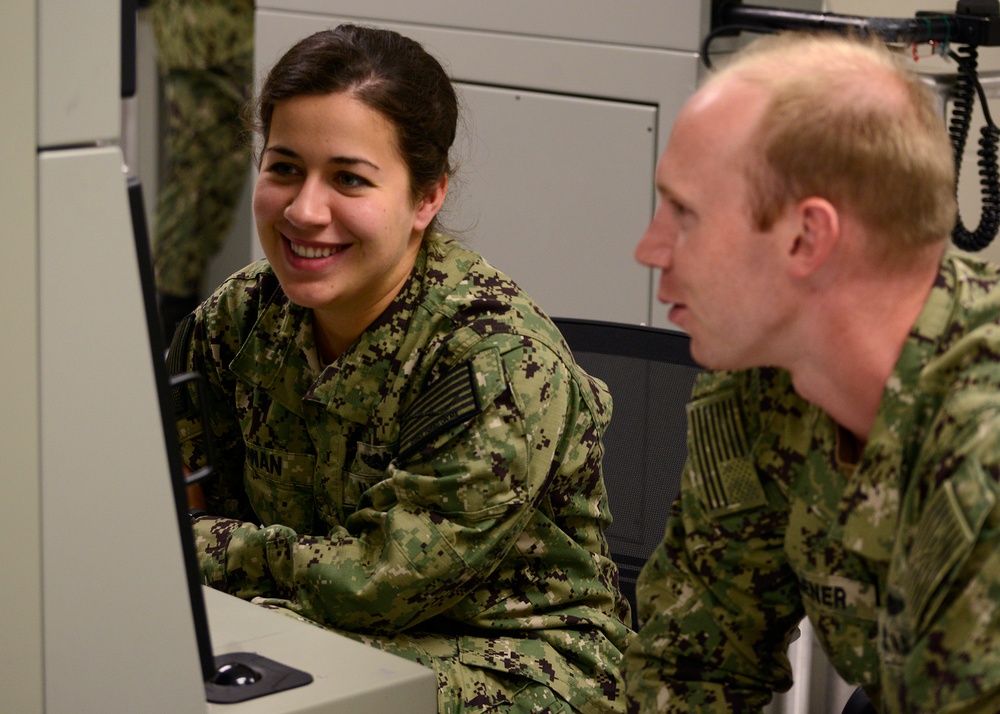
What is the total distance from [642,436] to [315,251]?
490 millimetres

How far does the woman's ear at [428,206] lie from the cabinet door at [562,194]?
1023mm

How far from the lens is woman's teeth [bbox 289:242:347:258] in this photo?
1.62 meters

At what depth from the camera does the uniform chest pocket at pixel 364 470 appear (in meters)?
1.59

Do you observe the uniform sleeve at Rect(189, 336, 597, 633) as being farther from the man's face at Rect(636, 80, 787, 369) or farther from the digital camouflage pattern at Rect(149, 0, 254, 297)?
the digital camouflage pattern at Rect(149, 0, 254, 297)

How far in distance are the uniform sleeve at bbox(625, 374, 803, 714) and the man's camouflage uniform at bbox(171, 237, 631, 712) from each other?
0.25 metres

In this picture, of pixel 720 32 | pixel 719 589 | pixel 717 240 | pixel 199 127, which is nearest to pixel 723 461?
pixel 719 589

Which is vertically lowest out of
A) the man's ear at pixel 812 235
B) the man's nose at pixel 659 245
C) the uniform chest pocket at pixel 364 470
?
the uniform chest pocket at pixel 364 470

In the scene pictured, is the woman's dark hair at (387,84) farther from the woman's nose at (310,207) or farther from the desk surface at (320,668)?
the desk surface at (320,668)

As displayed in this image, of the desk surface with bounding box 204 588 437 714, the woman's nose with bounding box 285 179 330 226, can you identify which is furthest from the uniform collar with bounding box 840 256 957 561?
the woman's nose with bounding box 285 179 330 226

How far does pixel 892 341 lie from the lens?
107cm

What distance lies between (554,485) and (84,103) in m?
0.85

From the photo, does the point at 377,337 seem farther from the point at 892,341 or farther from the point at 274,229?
the point at 892,341

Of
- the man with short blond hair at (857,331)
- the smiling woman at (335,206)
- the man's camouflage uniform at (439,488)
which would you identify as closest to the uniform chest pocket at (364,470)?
the man's camouflage uniform at (439,488)

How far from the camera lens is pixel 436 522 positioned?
1463 mm
